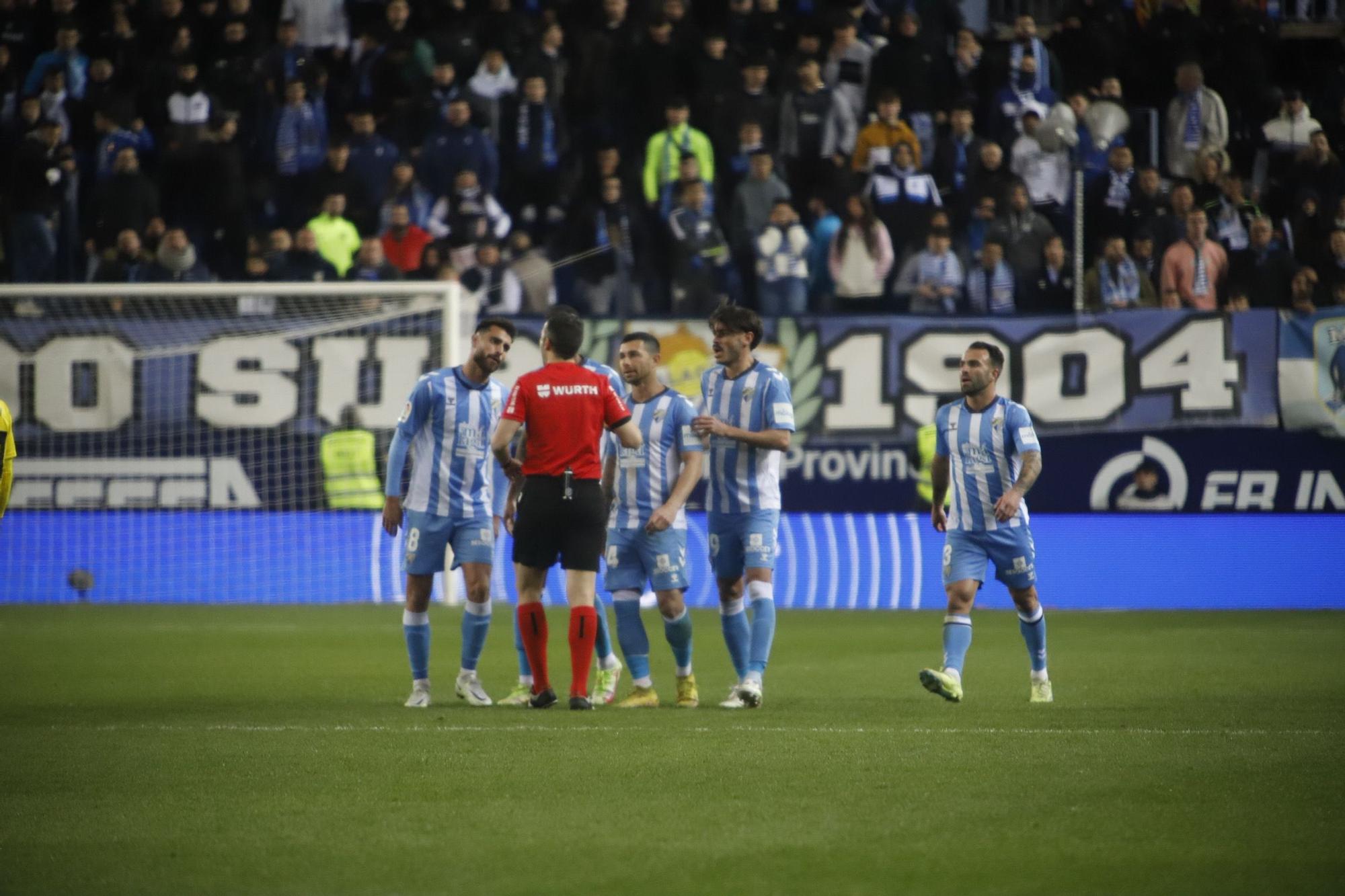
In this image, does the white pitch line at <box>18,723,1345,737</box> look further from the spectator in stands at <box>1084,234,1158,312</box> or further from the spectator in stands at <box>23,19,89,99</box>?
the spectator in stands at <box>23,19,89,99</box>

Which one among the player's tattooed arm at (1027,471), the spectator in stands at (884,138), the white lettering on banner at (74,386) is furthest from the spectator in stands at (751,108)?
the player's tattooed arm at (1027,471)

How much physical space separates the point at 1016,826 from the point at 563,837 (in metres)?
1.51

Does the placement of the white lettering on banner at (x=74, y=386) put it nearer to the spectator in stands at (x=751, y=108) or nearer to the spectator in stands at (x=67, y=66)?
the spectator in stands at (x=67, y=66)

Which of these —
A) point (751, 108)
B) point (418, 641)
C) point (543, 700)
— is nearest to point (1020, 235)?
point (751, 108)

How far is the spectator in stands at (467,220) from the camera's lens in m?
18.5

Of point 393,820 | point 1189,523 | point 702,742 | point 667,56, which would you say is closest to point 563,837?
point 393,820

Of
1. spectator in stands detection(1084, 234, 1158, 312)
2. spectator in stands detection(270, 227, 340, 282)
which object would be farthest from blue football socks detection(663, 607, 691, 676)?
spectator in stands detection(1084, 234, 1158, 312)

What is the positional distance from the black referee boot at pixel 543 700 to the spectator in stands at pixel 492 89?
10.9 meters

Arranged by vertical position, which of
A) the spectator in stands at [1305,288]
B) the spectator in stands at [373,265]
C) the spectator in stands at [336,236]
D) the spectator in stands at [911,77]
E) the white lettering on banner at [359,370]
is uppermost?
the spectator in stands at [911,77]

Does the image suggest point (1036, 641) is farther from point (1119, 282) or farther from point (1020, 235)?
point (1119, 282)

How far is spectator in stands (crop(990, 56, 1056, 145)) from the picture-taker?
19281 mm

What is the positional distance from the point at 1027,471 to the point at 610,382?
7.52ft

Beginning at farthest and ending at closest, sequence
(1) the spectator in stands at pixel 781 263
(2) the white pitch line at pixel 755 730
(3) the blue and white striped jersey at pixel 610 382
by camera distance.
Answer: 1. (1) the spectator in stands at pixel 781 263
2. (3) the blue and white striped jersey at pixel 610 382
3. (2) the white pitch line at pixel 755 730

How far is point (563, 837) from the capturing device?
5691 mm
